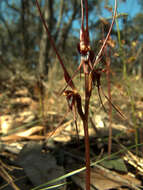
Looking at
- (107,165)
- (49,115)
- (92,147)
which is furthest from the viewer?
(49,115)

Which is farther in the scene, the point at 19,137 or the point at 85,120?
the point at 19,137

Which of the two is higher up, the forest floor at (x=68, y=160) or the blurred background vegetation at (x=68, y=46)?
the blurred background vegetation at (x=68, y=46)

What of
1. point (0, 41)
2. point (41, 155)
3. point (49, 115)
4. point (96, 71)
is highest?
point (0, 41)

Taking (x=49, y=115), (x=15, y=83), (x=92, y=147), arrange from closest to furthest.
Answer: (x=92, y=147) → (x=49, y=115) → (x=15, y=83)

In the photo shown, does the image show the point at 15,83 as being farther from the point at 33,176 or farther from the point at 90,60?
the point at 90,60

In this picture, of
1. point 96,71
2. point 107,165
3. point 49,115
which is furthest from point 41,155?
point 49,115

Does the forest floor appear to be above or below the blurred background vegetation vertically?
below

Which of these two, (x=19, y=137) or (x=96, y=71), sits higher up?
(x=96, y=71)

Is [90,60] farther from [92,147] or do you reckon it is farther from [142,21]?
[142,21]

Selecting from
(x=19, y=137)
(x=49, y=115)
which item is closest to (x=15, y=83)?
(x=49, y=115)
